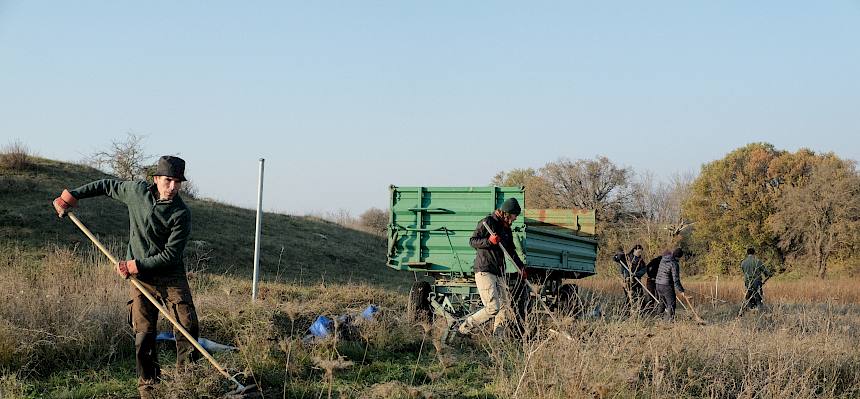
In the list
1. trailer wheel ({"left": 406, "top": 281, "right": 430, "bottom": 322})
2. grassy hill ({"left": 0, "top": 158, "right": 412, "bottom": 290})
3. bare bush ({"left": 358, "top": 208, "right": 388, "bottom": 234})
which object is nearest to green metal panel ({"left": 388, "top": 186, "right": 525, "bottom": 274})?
trailer wheel ({"left": 406, "top": 281, "right": 430, "bottom": 322})

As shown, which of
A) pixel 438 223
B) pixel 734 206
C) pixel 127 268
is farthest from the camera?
pixel 734 206

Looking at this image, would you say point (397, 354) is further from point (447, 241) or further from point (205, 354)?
point (447, 241)

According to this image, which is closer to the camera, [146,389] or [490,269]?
[146,389]

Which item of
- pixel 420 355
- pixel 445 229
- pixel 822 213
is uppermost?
pixel 822 213

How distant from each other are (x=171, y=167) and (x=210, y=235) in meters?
16.1

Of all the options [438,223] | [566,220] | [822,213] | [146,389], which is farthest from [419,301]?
[822,213]

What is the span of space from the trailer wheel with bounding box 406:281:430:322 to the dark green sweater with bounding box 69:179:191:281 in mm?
5586

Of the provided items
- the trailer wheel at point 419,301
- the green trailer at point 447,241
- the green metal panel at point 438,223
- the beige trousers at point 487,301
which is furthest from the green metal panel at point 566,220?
the beige trousers at point 487,301

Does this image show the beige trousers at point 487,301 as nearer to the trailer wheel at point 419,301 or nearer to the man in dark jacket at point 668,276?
the trailer wheel at point 419,301

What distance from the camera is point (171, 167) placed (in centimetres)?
604

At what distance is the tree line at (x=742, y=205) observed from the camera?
44656 mm

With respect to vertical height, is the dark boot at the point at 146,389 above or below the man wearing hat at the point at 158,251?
below

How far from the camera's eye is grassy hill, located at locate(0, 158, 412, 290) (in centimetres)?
1714

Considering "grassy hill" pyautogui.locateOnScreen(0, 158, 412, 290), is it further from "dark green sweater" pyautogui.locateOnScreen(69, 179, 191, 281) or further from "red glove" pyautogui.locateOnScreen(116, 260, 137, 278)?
"red glove" pyautogui.locateOnScreen(116, 260, 137, 278)
